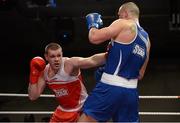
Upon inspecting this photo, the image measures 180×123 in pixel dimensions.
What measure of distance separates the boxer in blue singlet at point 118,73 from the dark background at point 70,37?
441 cm

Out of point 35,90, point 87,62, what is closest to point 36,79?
point 35,90

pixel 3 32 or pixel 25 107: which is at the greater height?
pixel 3 32

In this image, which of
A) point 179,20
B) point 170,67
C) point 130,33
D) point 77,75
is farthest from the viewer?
point 170,67

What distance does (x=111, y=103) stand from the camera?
2.77 m

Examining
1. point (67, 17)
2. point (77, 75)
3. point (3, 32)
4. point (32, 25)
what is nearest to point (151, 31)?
point (67, 17)

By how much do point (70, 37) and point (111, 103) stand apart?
5619mm

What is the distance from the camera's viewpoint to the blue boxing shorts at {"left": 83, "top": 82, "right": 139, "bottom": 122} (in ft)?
9.08

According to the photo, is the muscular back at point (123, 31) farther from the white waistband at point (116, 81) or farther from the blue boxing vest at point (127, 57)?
the white waistband at point (116, 81)

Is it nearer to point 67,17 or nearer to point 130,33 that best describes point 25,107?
point 67,17

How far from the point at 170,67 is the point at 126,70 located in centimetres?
698

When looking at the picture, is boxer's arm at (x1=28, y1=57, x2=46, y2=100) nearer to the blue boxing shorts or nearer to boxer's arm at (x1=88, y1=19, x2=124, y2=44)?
the blue boxing shorts

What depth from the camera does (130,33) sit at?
2760 millimetres

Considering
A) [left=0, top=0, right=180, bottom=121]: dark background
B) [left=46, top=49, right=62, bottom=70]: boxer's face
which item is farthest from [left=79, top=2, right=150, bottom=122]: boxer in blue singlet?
[left=0, top=0, right=180, bottom=121]: dark background

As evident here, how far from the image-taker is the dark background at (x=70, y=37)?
820cm
